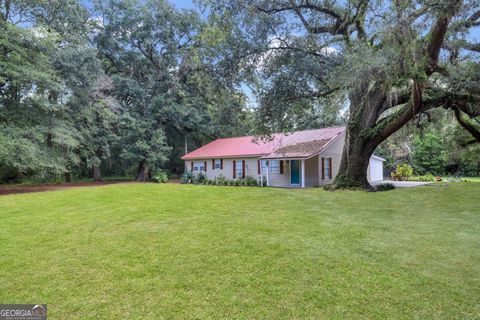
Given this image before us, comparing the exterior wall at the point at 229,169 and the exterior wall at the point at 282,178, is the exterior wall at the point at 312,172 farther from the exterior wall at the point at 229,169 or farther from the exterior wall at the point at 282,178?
the exterior wall at the point at 229,169

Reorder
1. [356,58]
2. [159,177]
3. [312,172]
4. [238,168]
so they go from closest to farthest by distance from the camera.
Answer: [356,58]
[312,172]
[238,168]
[159,177]

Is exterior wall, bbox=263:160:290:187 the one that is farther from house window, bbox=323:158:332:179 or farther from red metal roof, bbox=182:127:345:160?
house window, bbox=323:158:332:179

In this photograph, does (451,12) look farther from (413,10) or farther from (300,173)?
(300,173)

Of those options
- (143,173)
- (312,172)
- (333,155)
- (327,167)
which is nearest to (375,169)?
(333,155)

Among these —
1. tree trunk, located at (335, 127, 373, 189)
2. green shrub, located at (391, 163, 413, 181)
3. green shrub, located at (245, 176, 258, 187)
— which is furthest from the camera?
green shrub, located at (391, 163, 413, 181)

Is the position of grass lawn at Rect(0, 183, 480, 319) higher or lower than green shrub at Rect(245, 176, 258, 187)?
lower

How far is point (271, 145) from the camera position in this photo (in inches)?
720

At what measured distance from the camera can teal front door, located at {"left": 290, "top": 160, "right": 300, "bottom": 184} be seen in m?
16.5

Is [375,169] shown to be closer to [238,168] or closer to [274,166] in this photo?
[274,166]

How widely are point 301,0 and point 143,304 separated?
1068 centimetres

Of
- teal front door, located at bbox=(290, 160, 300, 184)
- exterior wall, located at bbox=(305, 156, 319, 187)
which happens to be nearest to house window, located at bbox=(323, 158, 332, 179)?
exterior wall, located at bbox=(305, 156, 319, 187)

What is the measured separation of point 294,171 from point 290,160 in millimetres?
669

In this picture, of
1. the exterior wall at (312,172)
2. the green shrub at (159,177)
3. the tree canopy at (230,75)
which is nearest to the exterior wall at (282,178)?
the exterior wall at (312,172)

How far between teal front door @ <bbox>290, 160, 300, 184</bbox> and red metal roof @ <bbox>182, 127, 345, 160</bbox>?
37.6 inches
